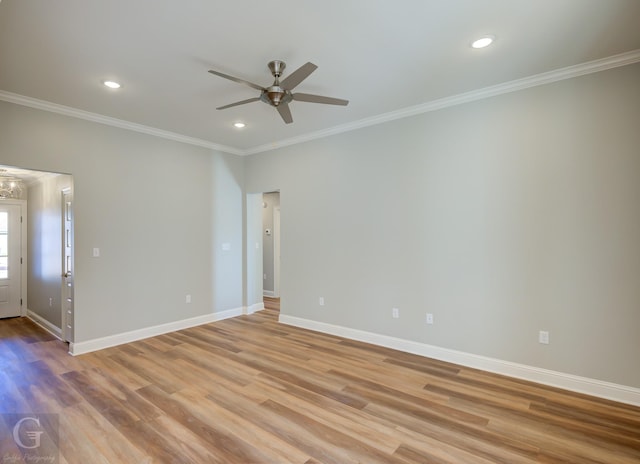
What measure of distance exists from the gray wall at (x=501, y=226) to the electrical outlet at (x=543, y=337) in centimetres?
4

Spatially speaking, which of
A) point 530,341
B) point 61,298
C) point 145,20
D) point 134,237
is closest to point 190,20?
point 145,20

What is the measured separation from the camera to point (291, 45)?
266 centimetres

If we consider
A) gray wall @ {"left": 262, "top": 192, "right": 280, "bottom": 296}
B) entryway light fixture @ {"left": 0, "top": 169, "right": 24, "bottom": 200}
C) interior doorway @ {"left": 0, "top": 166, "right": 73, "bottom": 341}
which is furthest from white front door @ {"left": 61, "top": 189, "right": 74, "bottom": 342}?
gray wall @ {"left": 262, "top": 192, "right": 280, "bottom": 296}

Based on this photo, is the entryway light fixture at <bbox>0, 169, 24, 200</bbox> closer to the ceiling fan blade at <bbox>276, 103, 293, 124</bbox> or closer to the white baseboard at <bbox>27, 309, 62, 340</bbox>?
the white baseboard at <bbox>27, 309, 62, 340</bbox>

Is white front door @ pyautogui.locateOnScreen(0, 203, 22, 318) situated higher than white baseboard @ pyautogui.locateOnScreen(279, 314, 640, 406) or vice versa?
white front door @ pyautogui.locateOnScreen(0, 203, 22, 318)

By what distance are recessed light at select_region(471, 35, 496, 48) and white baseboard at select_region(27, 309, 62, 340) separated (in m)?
6.24

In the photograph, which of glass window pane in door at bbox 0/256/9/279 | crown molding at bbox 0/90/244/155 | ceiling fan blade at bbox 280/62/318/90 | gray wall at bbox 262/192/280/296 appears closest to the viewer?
ceiling fan blade at bbox 280/62/318/90

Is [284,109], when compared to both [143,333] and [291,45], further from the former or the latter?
[143,333]

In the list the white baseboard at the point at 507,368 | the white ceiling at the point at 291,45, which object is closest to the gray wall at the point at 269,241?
the white baseboard at the point at 507,368

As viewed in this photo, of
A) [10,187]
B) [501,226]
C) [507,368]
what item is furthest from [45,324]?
[501,226]

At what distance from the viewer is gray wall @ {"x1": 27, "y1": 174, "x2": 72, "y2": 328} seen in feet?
16.0

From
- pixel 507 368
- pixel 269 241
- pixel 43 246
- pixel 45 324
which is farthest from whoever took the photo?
pixel 269 241

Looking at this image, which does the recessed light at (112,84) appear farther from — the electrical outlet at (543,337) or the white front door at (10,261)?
the electrical outlet at (543,337)

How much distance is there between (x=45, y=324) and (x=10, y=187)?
2609 mm
